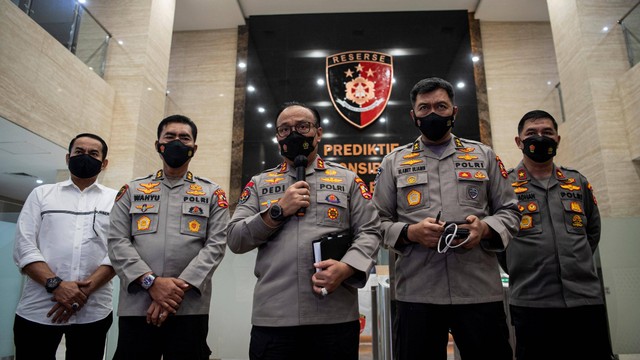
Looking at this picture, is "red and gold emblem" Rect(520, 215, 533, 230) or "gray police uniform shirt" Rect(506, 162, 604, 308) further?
"red and gold emblem" Rect(520, 215, 533, 230)

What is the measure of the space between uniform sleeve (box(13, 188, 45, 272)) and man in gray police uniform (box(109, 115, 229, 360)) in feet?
1.80

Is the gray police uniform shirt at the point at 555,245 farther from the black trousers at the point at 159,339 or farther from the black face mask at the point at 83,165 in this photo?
the black face mask at the point at 83,165

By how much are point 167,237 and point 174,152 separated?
0.42 metres

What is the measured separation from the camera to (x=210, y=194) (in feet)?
6.66

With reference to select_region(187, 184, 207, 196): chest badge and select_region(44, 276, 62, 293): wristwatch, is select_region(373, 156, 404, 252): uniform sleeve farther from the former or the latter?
select_region(44, 276, 62, 293): wristwatch

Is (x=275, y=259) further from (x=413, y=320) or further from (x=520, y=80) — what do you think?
(x=520, y=80)

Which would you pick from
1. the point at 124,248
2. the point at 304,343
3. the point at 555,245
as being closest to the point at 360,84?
the point at 555,245

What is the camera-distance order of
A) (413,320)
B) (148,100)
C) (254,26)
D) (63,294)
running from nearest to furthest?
(413,320), (63,294), (148,100), (254,26)

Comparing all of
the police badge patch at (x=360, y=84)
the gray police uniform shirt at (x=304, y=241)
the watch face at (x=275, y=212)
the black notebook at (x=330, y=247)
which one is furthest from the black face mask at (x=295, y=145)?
the police badge patch at (x=360, y=84)

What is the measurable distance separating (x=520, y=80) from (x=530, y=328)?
21.5 feet

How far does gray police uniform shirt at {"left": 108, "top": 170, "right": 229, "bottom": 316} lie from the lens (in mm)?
1725

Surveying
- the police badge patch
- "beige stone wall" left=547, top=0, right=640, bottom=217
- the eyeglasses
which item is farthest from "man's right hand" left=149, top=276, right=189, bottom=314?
the police badge patch

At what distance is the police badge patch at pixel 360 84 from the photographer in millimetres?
7062

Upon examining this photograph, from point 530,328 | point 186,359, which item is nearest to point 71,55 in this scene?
point 186,359
